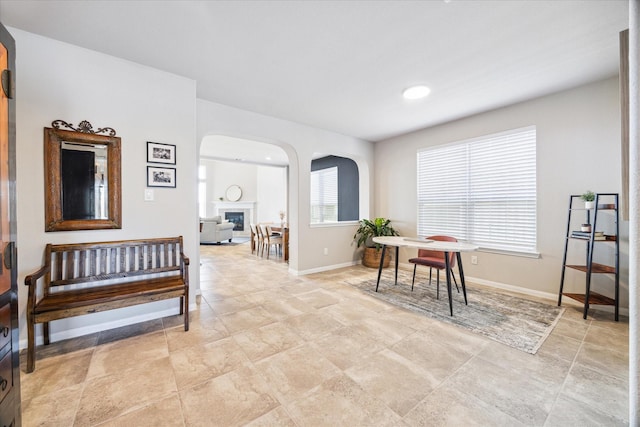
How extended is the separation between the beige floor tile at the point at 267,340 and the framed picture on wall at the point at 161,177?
1.72 m

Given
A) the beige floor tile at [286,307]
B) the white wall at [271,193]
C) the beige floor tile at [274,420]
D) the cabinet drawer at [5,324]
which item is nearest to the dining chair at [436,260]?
the beige floor tile at [286,307]

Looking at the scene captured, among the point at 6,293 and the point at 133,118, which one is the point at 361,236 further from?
the point at 6,293

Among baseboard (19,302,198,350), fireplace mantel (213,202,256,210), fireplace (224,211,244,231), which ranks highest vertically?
fireplace mantel (213,202,256,210)

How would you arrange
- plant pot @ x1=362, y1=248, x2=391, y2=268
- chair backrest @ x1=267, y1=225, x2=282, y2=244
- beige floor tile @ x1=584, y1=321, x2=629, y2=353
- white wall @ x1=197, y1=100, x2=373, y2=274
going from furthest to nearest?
chair backrest @ x1=267, y1=225, x2=282, y2=244
plant pot @ x1=362, y1=248, x2=391, y2=268
white wall @ x1=197, y1=100, x2=373, y2=274
beige floor tile @ x1=584, y1=321, x2=629, y2=353

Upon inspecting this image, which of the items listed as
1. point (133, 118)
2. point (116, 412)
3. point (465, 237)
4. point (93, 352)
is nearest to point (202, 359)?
point (116, 412)

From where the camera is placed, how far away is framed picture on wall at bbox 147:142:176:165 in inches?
103

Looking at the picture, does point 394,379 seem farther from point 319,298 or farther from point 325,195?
point 325,195

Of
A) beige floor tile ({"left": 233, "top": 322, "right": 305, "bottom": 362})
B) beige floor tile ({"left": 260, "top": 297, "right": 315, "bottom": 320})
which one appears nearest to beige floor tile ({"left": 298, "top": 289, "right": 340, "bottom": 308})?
beige floor tile ({"left": 260, "top": 297, "right": 315, "bottom": 320})

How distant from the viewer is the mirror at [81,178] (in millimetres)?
2188

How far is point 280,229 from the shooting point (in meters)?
6.14

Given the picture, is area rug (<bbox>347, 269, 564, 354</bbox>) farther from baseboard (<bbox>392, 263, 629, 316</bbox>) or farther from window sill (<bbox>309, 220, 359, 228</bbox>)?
window sill (<bbox>309, 220, 359, 228</bbox>)

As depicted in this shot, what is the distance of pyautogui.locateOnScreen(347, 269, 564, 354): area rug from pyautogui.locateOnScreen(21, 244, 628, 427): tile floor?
0.13m

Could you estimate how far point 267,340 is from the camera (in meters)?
2.23

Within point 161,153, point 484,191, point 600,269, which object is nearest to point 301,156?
point 161,153
